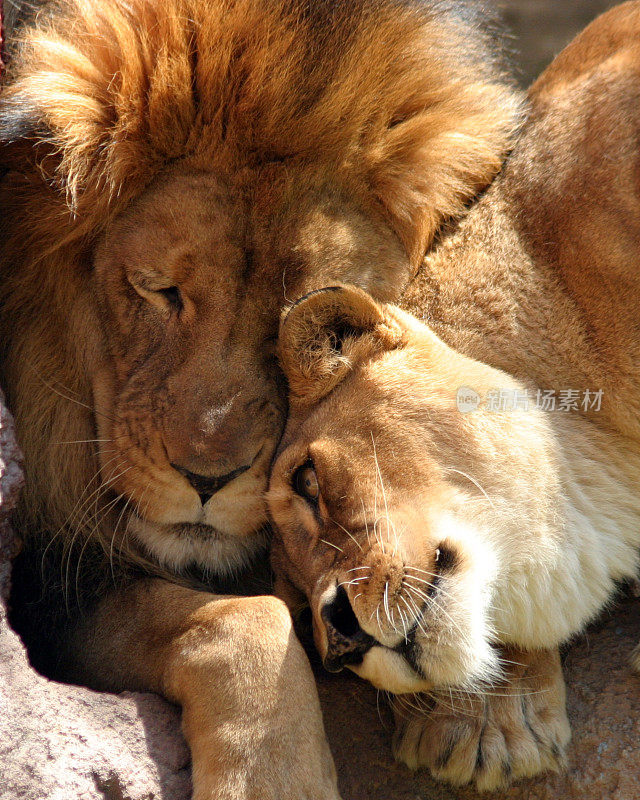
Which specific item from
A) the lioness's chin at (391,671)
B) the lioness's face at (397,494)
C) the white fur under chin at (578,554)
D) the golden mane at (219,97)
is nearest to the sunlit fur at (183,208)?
the golden mane at (219,97)

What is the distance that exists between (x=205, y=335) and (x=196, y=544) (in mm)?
482

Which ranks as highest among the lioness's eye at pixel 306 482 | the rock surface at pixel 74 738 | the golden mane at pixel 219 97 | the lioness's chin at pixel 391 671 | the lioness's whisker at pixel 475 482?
the golden mane at pixel 219 97

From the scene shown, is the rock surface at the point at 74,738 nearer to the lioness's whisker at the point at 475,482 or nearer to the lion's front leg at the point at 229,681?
the lion's front leg at the point at 229,681

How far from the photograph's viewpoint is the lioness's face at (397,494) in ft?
5.94

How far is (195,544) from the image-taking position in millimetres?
2178

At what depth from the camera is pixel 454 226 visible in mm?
2422

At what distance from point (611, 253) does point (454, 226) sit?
0.42m

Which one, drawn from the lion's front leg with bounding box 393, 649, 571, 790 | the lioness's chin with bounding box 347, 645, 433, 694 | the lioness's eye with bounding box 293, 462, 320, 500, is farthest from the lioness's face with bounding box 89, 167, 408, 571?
the lion's front leg with bounding box 393, 649, 571, 790

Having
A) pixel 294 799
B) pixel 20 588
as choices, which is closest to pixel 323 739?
pixel 294 799

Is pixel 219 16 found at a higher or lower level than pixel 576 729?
higher

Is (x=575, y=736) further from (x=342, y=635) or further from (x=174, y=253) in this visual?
(x=174, y=253)

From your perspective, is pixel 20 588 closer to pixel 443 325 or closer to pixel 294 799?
pixel 294 799

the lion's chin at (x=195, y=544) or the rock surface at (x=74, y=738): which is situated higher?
the lion's chin at (x=195, y=544)

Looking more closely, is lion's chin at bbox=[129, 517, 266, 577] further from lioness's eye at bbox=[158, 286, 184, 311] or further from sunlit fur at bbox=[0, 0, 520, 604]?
lioness's eye at bbox=[158, 286, 184, 311]
